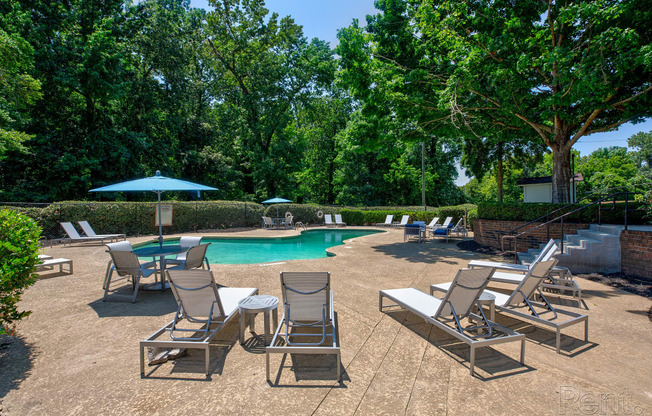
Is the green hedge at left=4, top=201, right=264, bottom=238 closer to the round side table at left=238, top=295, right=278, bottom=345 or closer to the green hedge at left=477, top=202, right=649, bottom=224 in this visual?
the round side table at left=238, top=295, right=278, bottom=345

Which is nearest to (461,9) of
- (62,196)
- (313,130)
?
(62,196)

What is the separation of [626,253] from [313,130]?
3021cm

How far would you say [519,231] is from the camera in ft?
30.6

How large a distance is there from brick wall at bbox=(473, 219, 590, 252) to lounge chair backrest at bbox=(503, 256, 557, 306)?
512cm

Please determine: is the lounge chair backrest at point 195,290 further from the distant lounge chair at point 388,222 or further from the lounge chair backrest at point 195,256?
the distant lounge chair at point 388,222

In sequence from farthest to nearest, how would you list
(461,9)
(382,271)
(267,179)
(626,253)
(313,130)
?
(313,130), (267,179), (461,9), (382,271), (626,253)

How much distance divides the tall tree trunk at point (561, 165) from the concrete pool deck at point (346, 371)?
623cm

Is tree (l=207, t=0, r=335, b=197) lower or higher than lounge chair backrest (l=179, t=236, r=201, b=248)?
higher

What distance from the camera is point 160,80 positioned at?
75.9 feet

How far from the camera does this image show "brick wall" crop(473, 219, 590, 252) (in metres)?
8.20

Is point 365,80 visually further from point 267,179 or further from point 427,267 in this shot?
point 267,179

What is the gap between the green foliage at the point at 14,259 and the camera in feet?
9.70

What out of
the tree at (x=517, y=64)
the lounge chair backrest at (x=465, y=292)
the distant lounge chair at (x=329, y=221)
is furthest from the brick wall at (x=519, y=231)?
the distant lounge chair at (x=329, y=221)

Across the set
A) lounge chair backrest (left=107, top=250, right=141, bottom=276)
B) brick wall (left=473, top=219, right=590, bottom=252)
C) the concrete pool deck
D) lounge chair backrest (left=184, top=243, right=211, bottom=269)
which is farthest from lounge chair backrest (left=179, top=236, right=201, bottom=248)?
brick wall (left=473, top=219, right=590, bottom=252)
